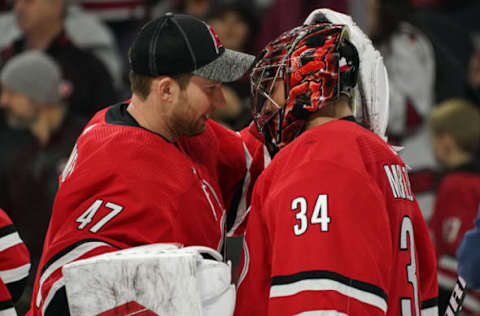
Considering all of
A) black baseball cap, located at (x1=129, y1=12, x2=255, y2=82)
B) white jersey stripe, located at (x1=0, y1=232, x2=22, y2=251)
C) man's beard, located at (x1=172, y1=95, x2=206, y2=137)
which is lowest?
white jersey stripe, located at (x1=0, y1=232, x2=22, y2=251)

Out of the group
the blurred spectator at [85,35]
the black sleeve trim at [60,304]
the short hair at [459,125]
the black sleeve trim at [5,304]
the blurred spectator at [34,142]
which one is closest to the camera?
the black sleeve trim at [60,304]

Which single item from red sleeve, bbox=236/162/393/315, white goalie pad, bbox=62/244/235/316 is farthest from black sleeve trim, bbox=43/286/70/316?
red sleeve, bbox=236/162/393/315

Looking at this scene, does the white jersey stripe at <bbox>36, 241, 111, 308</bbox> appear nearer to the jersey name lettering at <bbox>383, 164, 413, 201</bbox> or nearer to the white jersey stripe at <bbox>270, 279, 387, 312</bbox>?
the white jersey stripe at <bbox>270, 279, 387, 312</bbox>

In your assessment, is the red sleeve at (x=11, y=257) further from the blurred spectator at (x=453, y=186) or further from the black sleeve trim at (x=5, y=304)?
the blurred spectator at (x=453, y=186)

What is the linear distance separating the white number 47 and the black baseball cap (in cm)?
48

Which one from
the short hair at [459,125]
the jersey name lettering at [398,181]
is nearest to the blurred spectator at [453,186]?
the short hair at [459,125]

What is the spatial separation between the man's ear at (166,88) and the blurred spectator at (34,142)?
2.30 metres

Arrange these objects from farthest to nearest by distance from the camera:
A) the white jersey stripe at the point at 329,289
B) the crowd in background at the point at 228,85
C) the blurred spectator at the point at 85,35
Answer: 1. the blurred spectator at the point at 85,35
2. the crowd in background at the point at 228,85
3. the white jersey stripe at the point at 329,289

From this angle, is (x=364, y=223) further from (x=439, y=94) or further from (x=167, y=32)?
(x=439, y=94)

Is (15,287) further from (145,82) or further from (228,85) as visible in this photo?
(228,85)

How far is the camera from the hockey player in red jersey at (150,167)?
8.48 ft

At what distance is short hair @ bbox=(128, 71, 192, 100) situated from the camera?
2.80 meters

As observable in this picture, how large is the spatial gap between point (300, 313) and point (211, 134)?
43.3 inches

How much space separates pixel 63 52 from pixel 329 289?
150 inches
